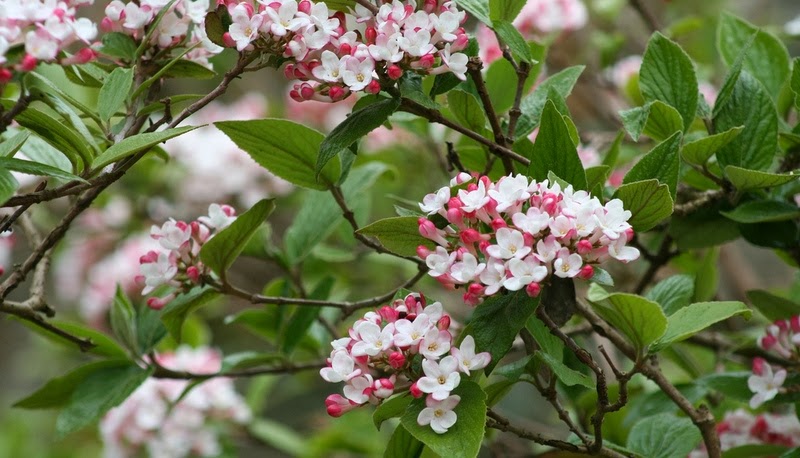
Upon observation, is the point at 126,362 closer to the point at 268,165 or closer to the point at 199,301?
the point at 199,301

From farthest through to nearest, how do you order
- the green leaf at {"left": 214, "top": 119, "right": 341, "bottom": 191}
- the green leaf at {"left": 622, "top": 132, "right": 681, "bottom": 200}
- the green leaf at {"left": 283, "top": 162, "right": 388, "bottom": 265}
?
the green leaf at {"left": 283, "top": 162, "right": 388, "bottom": 265}, the green leaf at {"left": 214, "top": 119, "right": 341, "bottom": 191}, the green leaf at {"left": 622, "top": 132, "right": 681, "bottom": 200}

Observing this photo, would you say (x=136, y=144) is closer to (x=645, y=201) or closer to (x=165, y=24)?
(x=165, y=24)

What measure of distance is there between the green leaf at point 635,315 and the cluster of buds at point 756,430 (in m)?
0.31

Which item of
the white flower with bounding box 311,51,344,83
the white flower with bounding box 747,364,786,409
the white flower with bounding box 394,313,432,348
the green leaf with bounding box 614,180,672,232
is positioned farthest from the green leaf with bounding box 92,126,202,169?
the white flower with bounding box 747,364,786,409

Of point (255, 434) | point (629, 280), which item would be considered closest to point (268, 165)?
point (629, 280)

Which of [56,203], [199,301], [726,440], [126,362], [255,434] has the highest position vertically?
[199,301]

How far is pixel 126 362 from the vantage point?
96 cm

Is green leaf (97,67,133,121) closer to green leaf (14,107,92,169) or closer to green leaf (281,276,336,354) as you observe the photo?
green leaf (14,107,92,169)

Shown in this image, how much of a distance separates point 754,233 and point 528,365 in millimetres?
306

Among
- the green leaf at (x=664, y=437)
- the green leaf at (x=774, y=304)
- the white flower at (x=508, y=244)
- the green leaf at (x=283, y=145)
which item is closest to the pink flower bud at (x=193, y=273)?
the green leaf at (x=283, y=145)

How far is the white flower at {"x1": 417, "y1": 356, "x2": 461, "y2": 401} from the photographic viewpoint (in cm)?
63

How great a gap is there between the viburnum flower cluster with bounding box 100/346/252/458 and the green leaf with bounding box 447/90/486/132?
0.82 metres

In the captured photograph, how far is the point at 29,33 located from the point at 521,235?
381 millimetres

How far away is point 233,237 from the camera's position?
810 mm
